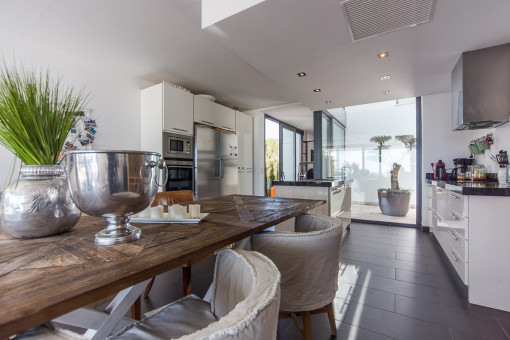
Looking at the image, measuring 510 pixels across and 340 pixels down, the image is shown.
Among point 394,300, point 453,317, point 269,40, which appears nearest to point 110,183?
point 269,40

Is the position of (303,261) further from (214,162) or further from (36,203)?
(214,162)

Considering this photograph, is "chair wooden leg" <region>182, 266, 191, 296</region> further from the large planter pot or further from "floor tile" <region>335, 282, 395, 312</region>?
the large planter pot

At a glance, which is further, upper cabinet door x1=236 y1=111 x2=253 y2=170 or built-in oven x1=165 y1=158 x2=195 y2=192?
upper cabinet door x1=236 y1=111 x2=253 y2=170

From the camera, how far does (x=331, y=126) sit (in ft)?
16.9

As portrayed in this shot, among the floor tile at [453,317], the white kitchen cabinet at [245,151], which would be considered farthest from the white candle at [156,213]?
the white kitchen cabinet at [245,151]

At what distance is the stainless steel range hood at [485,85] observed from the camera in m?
2.35

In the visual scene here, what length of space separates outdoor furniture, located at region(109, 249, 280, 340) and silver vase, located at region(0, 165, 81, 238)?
0.45 metres

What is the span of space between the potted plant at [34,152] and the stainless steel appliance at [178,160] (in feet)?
8.30

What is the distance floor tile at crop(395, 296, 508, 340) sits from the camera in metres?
1.52

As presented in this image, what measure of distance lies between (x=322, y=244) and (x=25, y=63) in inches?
133

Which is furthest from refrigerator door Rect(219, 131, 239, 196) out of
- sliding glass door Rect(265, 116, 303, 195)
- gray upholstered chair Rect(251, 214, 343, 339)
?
gray upholstered chair Rect(251, 214, 343, 339)

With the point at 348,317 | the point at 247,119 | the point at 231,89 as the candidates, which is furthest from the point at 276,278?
the point at 247,119

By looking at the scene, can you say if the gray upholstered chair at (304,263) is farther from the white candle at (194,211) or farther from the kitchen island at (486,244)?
the kitchen island at (486,244)

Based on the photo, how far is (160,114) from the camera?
11.1 feet
